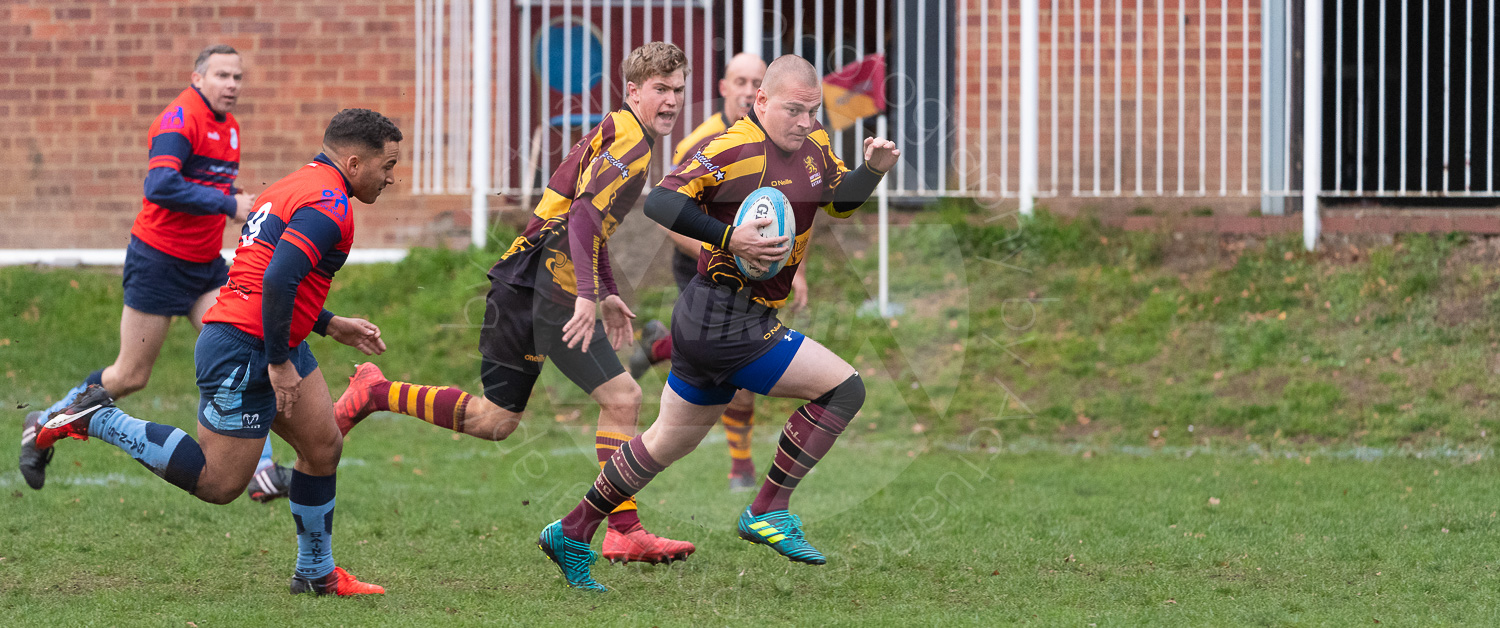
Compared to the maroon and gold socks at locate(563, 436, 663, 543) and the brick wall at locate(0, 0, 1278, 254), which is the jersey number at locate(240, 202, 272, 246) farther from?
the brick wall at locate(0, 0, 1278, 254)

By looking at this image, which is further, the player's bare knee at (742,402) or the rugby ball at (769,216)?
the player's bare knee at (742,402)

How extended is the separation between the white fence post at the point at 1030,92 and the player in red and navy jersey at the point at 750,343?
18.0ft

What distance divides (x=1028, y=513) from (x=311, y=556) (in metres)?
3.04

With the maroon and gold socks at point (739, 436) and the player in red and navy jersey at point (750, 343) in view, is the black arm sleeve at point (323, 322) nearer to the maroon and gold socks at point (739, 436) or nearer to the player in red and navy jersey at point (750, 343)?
the player in red and navy jersey at point (750, 343)

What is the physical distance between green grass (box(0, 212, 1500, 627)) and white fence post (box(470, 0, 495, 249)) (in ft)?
1.40

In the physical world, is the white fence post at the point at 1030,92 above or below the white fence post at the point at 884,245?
above

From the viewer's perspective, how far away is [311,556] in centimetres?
426

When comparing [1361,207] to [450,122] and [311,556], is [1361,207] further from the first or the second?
[311,556]

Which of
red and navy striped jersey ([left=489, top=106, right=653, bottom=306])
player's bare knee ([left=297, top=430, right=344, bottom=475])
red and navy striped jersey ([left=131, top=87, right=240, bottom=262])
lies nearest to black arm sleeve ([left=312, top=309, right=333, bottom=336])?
player's bare knee ([left=297, top=430, right=344, bottom=475])

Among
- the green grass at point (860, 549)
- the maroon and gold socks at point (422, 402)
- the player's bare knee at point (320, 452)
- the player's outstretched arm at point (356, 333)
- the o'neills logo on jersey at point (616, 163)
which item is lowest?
the green grass at point (860, 549)

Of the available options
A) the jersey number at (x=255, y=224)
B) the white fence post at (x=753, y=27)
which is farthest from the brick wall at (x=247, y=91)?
the jersey number at (x=255, y=224)

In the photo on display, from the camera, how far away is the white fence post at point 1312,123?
946 centimetres

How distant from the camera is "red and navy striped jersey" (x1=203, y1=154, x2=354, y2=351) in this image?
151 inches

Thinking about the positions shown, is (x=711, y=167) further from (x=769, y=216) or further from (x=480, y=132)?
(x=480, y=132)
